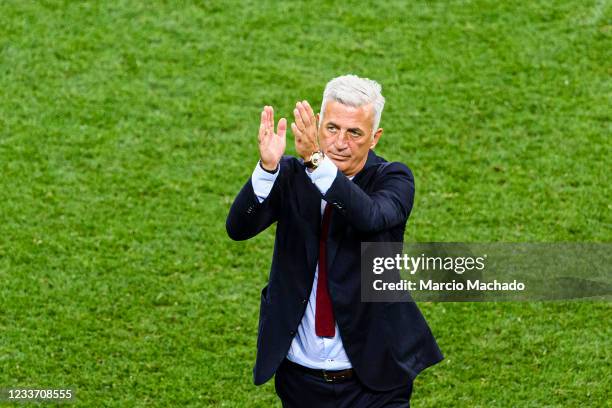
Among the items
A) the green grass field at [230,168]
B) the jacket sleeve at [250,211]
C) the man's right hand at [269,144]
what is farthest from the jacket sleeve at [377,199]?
the green grass field at [230,168]

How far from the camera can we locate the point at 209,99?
11.4 meters

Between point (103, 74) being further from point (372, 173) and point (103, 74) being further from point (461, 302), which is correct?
point (372, 173)

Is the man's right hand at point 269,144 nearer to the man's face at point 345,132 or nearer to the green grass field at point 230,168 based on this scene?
the man's face at point 345,132

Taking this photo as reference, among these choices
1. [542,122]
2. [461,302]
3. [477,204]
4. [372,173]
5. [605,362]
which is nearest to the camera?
[372,173]

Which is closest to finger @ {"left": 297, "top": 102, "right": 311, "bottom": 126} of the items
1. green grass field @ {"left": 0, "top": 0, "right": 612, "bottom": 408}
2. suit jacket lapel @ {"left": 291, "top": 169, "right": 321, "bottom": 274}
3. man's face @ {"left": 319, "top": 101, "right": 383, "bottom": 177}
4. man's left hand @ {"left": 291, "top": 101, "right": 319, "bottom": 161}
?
man's left hand @ {"left": 291, "top": 101, "right": 319, "bottom": 161}

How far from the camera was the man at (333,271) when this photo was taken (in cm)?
535

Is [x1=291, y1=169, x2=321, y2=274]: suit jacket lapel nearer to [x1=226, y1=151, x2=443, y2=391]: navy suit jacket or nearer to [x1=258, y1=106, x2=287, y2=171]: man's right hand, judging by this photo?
[x1=226, y1=151, x2=443, y2=391]: navy suit jacket

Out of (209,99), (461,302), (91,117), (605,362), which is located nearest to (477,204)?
(461,302)

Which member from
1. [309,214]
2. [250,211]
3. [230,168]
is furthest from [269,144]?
[230,168]

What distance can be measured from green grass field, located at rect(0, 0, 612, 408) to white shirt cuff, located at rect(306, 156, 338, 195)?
3307 millimetres

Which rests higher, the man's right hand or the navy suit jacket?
the man's right hand

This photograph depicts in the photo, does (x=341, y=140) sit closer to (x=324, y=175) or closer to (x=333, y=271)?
(x=324, y=175)

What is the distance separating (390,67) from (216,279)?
11.6ft

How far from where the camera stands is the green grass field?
8.33 meters
